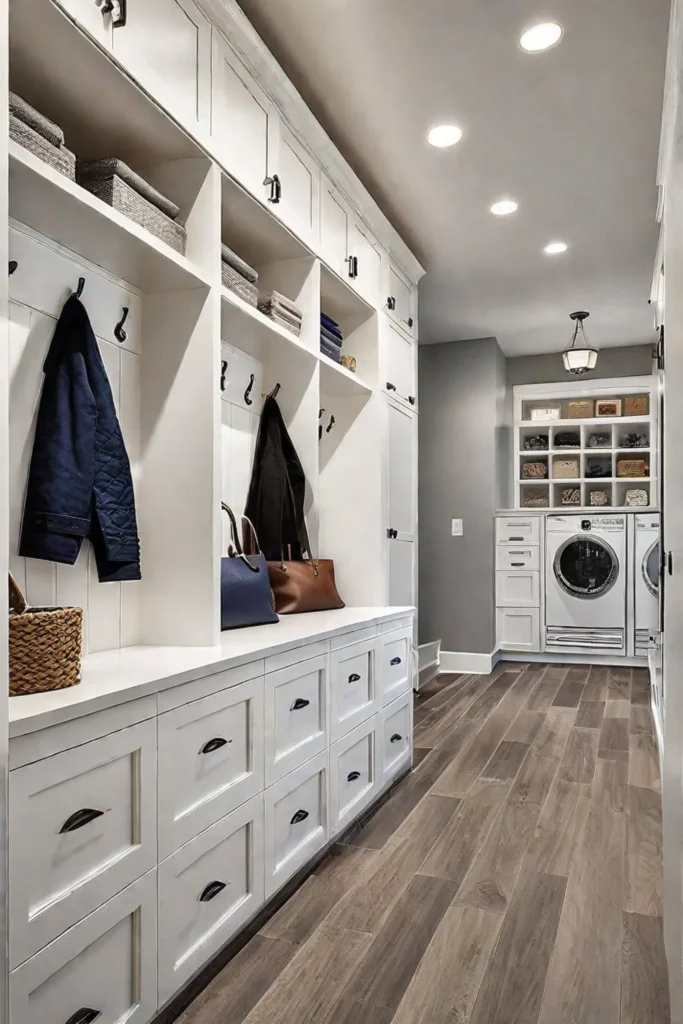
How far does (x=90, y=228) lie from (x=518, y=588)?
503cm

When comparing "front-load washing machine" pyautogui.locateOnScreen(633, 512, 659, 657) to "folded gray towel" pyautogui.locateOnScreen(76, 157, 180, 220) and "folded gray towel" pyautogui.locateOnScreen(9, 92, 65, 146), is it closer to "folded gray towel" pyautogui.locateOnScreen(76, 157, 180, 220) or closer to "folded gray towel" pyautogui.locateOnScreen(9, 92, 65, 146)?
"folded gray towel" pyautogui.locateOnScreen(76, 157, 180, 220)

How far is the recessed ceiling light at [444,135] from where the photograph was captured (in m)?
3.01

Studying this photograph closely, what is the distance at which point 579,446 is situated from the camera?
6.83 meters

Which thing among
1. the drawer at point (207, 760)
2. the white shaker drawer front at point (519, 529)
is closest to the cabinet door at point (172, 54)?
the drawer at point (207, 760)

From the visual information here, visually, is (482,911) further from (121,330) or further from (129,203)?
(129,203)

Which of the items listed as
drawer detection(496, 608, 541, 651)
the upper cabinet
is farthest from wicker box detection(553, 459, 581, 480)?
the upper cabinet

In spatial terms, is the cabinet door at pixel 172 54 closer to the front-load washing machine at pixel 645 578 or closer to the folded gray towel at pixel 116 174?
the folded gray towel at pixel 116 174

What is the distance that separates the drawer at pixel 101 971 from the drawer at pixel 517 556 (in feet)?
16.3

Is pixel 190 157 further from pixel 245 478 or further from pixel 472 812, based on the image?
pixel 472 812

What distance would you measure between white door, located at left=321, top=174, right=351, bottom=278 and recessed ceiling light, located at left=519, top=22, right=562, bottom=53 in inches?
35.7

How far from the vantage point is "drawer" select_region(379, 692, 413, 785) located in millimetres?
2914

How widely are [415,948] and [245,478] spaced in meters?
1.75

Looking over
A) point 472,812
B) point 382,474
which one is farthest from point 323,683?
point 382,474

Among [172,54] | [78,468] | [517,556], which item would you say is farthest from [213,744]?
[517,556]
